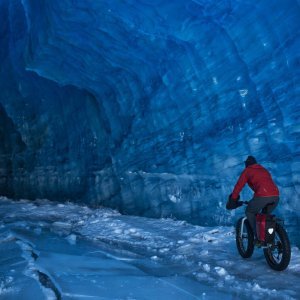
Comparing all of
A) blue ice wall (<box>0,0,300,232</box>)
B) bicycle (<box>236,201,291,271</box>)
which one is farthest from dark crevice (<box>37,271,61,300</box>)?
blue ice wall (<box>0,0,300,232</box>)

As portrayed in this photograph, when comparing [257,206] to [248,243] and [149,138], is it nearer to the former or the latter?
[248,243]

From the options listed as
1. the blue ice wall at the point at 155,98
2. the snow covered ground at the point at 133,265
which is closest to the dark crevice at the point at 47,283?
the snow covered ground at the point at 133,265

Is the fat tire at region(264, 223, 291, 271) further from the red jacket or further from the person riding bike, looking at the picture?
the red jacket

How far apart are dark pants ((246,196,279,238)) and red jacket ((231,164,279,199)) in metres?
0.05

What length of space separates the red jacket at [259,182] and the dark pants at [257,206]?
5 centimetres

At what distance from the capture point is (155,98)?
8859 millimetres

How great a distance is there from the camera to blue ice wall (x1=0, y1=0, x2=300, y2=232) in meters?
6.45

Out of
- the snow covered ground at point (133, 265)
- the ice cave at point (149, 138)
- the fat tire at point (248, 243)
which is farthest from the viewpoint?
the fat tire at point (248, 243)

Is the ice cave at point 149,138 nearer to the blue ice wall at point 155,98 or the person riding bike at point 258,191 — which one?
the blue ice wall at point 155,98

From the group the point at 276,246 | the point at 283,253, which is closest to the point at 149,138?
the point at 276,246

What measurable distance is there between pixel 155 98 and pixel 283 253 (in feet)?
17.8

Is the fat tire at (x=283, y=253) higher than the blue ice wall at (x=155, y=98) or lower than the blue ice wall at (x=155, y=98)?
lower

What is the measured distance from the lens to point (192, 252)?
5266mm

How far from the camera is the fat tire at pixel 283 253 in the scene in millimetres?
4105
